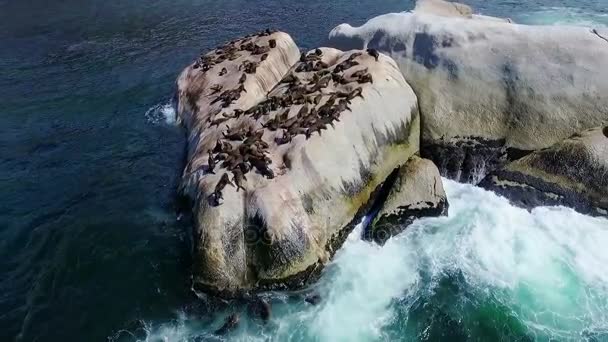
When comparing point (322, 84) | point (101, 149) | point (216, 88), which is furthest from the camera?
point (216, 88)

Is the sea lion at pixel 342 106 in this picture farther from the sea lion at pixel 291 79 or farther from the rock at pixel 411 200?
the sea lion at pixel 291 79

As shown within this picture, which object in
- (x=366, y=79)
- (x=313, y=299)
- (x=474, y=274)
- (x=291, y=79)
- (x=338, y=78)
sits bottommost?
(x=474, y=274)

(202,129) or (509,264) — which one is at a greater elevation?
(202,129)

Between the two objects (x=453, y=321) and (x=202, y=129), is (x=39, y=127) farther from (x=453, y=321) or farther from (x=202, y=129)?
(x=453, y=321)

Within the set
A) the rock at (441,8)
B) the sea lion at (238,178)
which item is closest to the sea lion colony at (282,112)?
the sea lion at (238,178)

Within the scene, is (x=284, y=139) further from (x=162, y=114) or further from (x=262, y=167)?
(x=162, y=114)

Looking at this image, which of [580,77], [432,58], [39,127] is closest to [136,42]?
[39,127]

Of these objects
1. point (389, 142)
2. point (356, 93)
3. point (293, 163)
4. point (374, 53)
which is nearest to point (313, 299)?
point (293, 163)

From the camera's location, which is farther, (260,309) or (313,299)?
(313,299)
